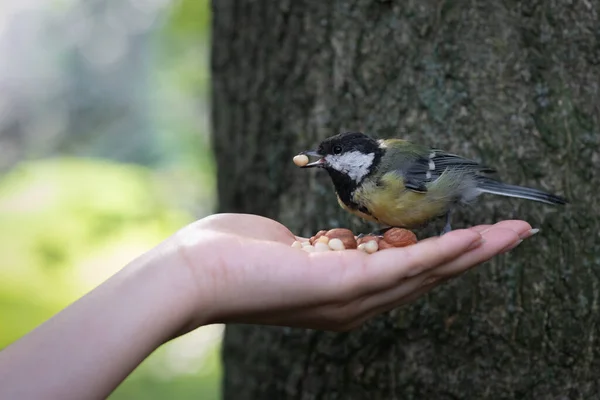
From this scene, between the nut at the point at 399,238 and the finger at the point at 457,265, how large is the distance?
0.26m

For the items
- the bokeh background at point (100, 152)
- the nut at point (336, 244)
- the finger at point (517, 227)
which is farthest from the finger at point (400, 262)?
the bokeh background at point (100, 152)

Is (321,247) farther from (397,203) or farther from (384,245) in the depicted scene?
(397,203)

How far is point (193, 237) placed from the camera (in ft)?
5.11

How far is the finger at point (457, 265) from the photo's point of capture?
1.49m

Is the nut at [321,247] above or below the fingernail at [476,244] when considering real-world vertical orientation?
below

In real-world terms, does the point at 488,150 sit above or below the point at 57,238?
above

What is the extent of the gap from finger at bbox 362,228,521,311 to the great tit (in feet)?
1.69

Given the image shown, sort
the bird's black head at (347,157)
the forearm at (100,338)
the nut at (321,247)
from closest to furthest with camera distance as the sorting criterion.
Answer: the forearm at (100,338)
the nut at (321,247)
the bird's black head at (347,157)

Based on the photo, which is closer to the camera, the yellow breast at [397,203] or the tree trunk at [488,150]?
the tree trunk at [488,150]

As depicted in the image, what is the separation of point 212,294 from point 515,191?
947 millimetres

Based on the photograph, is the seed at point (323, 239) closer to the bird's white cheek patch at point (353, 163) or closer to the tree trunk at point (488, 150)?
the bird's white cheek patch at point (353, 163)

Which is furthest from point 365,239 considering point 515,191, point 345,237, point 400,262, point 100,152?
point 100,152

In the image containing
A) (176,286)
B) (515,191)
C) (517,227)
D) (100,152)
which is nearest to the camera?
(176,286)

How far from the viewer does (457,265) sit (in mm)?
1503
